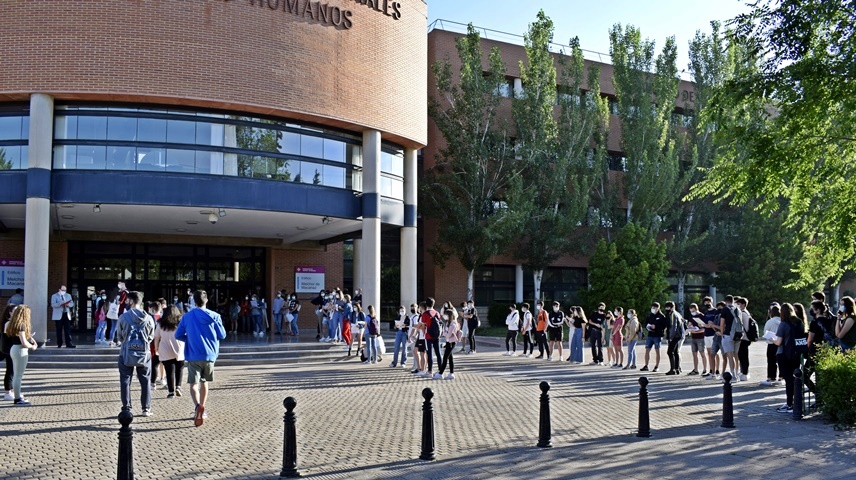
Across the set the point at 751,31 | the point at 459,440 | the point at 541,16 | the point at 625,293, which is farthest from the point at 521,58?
the point at 459,440

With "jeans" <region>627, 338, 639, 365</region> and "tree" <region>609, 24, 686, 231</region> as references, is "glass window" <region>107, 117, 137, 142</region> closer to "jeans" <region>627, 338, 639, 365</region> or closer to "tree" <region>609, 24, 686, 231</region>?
"jeans" <region>627, 338, 639, 365</region>

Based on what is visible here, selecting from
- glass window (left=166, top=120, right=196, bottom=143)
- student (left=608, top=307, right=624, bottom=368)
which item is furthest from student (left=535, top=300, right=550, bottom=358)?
glass window (left=166, top=120, right=196, bottom=143)

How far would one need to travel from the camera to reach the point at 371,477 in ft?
25.1

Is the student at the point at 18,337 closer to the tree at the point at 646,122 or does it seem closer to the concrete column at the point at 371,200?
the concrete column at the point at 371,200

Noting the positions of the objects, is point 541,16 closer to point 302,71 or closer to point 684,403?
point 302,71

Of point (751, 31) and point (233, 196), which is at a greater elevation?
point (751, 31)

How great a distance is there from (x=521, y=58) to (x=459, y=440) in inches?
1285

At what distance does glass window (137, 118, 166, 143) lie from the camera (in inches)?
842

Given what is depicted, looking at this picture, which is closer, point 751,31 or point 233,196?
point 751,31

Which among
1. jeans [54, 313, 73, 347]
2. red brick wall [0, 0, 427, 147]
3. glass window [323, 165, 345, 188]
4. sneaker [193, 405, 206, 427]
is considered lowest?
sneaker [193, 405, 206, 427]

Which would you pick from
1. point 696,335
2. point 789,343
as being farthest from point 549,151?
point 789,343

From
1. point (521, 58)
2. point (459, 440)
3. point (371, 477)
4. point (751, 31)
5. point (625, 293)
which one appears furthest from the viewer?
point (521, 58)

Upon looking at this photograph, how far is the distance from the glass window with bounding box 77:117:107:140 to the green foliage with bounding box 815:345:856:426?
60.8ft

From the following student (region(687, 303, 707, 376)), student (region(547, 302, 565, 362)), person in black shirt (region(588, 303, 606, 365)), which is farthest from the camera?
student (region(547, 302, 565, 362))
